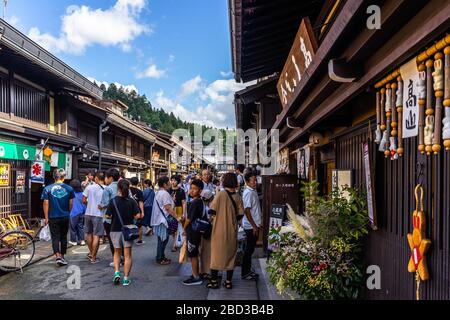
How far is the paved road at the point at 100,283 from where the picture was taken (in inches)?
264

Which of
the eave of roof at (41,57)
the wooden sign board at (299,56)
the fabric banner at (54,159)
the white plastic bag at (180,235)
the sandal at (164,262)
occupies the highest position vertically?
the eave of roof at (41,57)

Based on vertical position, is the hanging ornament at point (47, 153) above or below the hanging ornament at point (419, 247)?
above

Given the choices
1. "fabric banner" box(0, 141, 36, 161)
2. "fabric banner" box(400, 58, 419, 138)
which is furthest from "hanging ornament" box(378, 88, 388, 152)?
"fabric banner" box(0, 141, 36, 161)

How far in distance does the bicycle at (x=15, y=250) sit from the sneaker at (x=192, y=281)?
3.79m

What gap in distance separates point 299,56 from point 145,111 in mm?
70501

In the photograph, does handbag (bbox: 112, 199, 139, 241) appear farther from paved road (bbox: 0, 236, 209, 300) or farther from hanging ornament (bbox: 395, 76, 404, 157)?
hanging ornament (bbox: 395, 76, 404, 157)

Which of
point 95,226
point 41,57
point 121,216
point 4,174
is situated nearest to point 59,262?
point 95,226

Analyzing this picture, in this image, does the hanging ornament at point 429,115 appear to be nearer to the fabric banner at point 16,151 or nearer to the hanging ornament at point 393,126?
the hanging ornament at point 393,126

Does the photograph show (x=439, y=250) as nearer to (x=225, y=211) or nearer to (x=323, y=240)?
(x=323, y=240)

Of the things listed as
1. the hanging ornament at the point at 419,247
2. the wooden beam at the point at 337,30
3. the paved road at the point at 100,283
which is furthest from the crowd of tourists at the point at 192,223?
the hanging ornament at the point at 419,247

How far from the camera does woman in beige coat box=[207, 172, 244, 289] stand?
22.4 feet

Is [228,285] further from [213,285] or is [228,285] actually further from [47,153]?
[47,153]

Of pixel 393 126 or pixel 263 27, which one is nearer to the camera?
pixel 393 126

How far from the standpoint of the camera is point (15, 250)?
8148 mm
